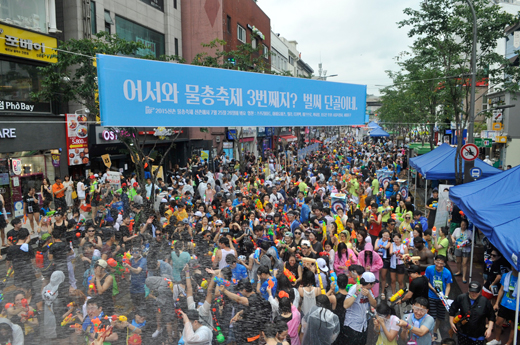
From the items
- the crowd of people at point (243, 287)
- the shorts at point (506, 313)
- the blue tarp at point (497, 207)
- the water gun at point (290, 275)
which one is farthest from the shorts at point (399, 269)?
the water gun at point (290, 275)

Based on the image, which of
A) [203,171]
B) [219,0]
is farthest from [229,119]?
[219,0]

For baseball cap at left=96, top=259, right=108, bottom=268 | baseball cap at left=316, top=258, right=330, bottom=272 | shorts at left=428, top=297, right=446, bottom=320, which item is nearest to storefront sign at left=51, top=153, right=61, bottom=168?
baseball cap at left=96, top=259, right=108, bottom=268

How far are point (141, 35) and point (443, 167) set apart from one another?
52.1 feet

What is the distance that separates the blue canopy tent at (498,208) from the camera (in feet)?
17.2

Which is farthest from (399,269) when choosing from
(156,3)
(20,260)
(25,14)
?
(156,3)

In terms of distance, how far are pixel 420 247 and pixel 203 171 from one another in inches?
457

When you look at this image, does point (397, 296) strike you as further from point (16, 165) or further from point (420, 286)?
point (16, 165)

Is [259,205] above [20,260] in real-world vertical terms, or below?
above

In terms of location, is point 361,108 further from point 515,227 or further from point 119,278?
point 119,278

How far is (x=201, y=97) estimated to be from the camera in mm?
4984

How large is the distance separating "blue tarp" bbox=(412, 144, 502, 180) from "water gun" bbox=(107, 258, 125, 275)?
32.8ft

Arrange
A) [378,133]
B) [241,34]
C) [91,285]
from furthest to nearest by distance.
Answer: [378,133]
[241,34]
[91,285]

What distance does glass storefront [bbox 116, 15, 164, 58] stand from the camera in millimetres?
18688

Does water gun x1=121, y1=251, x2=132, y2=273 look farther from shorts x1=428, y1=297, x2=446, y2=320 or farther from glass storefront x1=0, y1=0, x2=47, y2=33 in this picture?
glass storefront x1=0, y1=0, x2=47, y2=33
